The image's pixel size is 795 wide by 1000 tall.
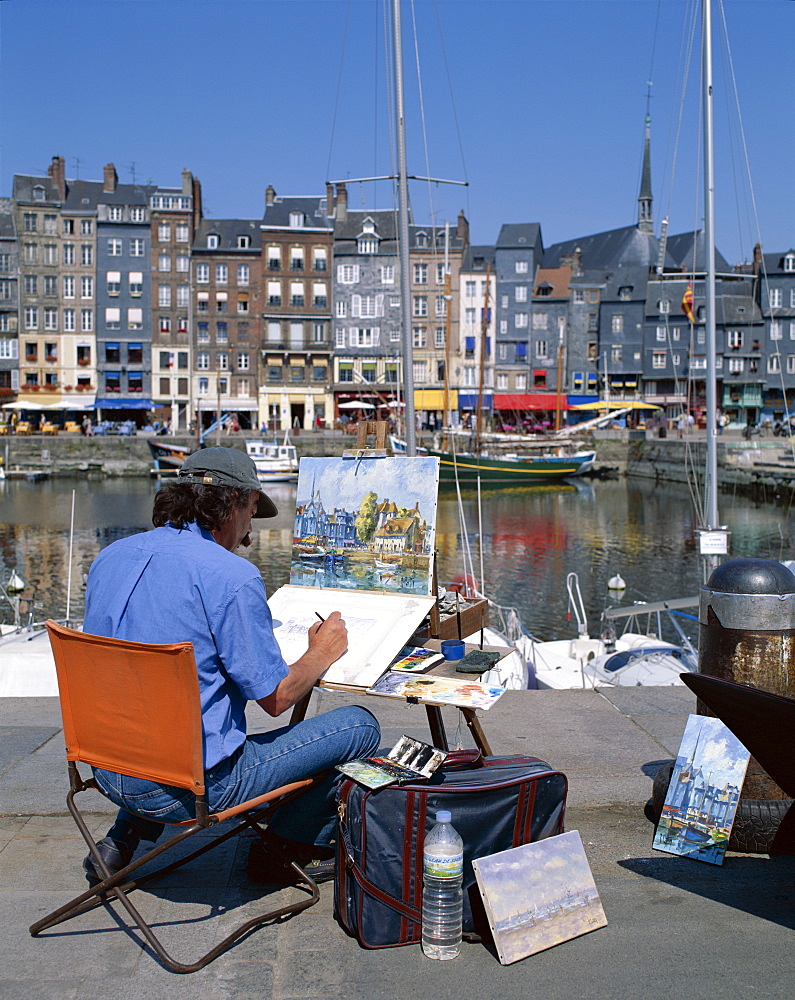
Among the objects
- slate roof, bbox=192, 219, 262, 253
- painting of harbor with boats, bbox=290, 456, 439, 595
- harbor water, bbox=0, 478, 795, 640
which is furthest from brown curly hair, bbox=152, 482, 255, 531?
slate roof, bbox=192, 219, 262, 253

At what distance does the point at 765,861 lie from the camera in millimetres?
3398

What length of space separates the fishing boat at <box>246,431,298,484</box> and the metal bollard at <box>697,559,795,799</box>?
4043 cm

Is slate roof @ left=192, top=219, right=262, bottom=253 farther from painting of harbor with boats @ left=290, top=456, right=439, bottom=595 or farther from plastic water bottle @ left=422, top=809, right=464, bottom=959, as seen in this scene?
plastic water bottle @ left=422, top=809, right=464, bottom=959

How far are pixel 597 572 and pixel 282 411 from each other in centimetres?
4141

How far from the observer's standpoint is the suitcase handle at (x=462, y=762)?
129 inches

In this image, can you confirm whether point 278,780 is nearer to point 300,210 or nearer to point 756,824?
point 756,824

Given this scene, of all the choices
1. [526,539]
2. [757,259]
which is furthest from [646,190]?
[526,539]

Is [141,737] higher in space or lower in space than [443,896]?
higher

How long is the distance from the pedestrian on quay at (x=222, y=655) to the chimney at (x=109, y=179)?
6390cm

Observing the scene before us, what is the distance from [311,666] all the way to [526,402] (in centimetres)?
6157

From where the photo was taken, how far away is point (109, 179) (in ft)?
200

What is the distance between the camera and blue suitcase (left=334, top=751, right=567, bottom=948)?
280 cm

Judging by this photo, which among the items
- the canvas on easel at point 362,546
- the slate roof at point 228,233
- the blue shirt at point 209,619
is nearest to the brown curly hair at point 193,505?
the blue shirt at point 209,619

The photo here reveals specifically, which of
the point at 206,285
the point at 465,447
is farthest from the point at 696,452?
the point at 206,285
